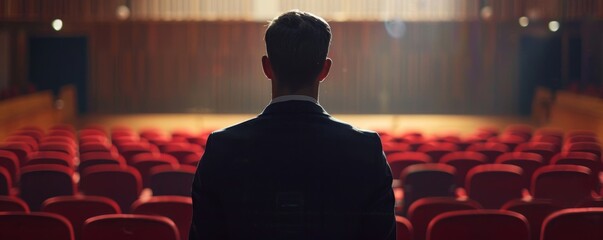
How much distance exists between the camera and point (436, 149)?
11.2 m

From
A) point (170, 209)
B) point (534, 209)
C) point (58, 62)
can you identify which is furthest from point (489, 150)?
point (58, 62)

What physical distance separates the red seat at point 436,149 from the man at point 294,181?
902 centimetres

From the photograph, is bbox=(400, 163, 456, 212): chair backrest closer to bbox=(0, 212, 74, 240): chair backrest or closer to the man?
bbox=(0, 212, 74, 240): chair backrest

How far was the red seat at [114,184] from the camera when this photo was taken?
7500mm

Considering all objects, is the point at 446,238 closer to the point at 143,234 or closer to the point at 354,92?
the point at 143,234

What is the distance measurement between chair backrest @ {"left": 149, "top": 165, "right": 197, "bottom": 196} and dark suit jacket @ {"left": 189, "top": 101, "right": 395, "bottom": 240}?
5.56 metres

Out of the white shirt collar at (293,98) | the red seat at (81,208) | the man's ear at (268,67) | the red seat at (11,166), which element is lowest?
the red seat at (11,166)

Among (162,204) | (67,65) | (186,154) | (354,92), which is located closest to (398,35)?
(354,92)

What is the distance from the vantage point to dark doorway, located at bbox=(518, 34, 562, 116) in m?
24.8

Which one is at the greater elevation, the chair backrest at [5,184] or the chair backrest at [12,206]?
the chair backrest at [12,206]

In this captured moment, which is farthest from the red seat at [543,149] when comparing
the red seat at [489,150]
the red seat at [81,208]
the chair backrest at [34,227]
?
the chair backrest at [34,227]

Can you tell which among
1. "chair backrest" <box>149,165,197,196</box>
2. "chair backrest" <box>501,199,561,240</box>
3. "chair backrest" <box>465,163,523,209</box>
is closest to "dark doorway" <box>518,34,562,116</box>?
"chair backrest" <box>465,163,523,209</box>

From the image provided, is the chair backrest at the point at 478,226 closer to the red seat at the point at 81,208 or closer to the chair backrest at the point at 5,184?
the red seat at the point at 81,208

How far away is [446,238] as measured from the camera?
4.41 m
